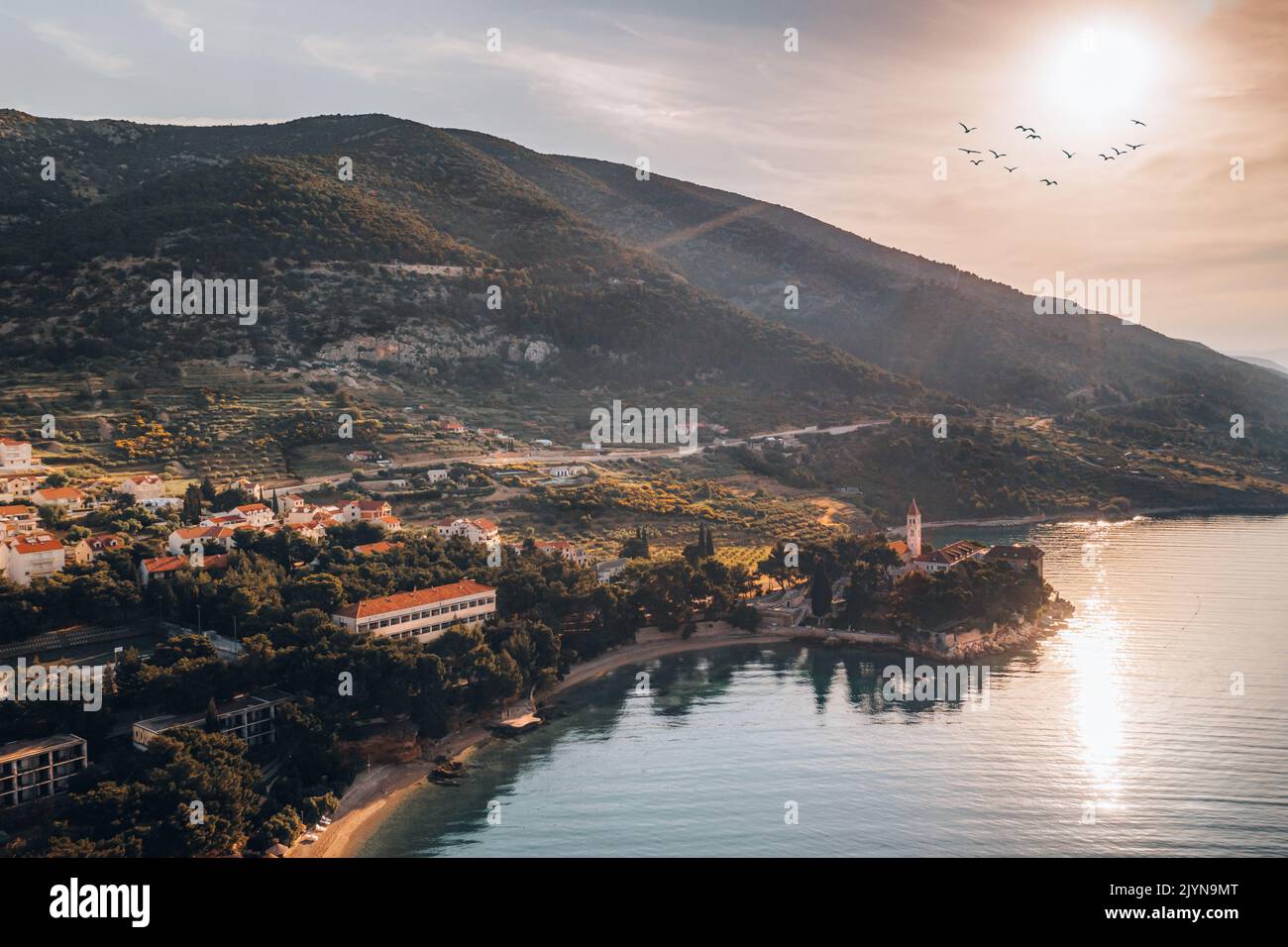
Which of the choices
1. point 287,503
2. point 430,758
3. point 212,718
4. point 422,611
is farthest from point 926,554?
point 212,718

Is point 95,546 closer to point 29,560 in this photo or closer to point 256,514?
point 29,560

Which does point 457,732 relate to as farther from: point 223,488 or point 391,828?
point 223,488

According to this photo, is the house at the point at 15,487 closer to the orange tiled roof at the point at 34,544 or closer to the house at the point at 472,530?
the orange tiled roof at the point at 34,544

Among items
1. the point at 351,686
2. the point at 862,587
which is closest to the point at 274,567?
the point at 351,686

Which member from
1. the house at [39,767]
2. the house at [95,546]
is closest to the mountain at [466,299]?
the house at [95,546]

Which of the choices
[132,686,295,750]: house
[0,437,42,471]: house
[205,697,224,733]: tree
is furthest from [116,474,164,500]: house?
[205,697,224,733]: tree

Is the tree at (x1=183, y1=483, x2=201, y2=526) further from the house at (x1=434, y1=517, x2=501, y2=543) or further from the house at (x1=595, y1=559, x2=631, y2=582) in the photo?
the house at (x1=595, y1=559, x2=631, y2=582)
